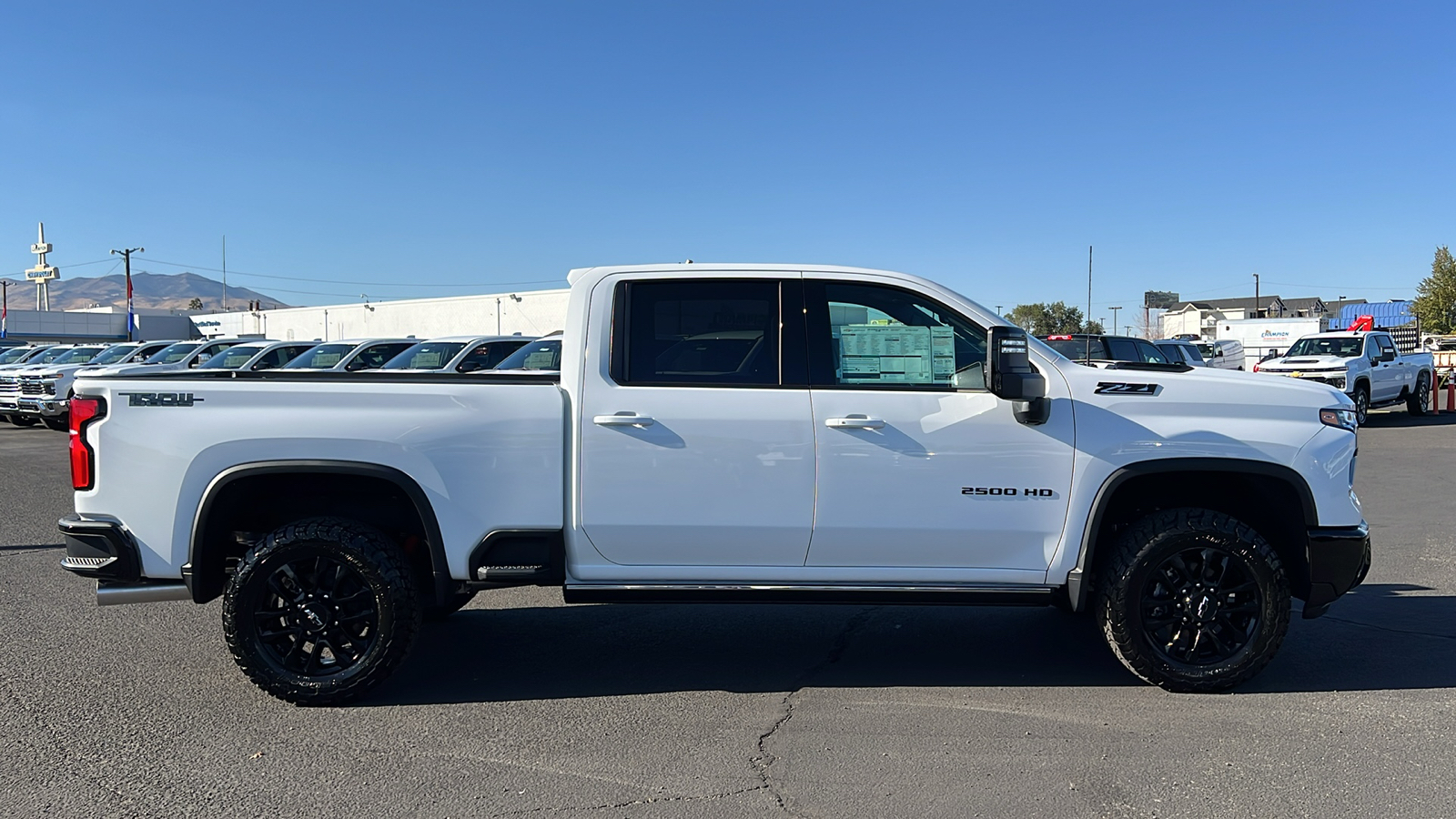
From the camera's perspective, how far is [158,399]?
464cm

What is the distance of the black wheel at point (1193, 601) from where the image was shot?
471 centimetres

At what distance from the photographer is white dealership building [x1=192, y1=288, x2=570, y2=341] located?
49.5 m

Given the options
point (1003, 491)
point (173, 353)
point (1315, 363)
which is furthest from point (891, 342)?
point (173, 353)

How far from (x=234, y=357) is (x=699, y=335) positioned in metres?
16.8

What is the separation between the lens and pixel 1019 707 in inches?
184

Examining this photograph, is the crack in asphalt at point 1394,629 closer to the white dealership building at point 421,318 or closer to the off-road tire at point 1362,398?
the off-road tire at point 1362,398

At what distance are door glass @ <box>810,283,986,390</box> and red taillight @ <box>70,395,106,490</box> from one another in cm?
316

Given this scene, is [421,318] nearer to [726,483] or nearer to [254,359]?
[254,359]

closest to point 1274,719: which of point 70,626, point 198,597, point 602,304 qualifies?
point 602,304

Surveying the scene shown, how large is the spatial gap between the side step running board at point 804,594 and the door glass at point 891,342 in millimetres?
909

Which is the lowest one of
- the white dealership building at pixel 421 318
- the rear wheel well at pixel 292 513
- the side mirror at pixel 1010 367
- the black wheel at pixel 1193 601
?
the black wheel at pixel 1193 601

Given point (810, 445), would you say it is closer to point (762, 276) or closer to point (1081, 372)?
point (762, 276)

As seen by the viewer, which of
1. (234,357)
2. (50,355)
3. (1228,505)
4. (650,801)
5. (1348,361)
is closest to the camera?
(650,801)

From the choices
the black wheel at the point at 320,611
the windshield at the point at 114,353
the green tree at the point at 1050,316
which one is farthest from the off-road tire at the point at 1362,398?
the green tree at the point at 1050,316
